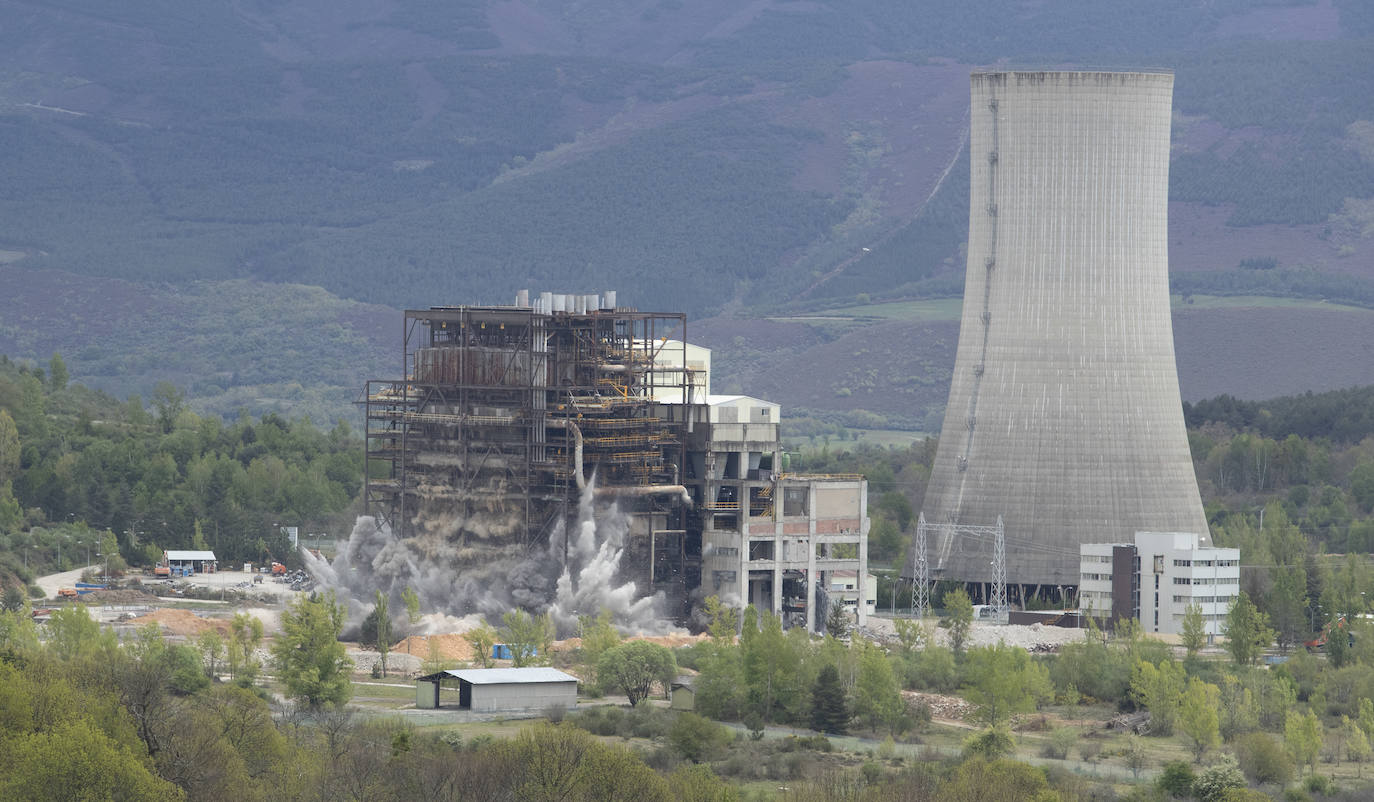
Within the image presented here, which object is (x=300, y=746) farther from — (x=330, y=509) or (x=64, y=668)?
(x=330, y=509)

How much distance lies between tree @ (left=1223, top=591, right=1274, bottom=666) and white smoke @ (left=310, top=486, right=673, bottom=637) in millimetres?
17816

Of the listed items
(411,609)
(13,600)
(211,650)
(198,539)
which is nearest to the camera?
(211,650)

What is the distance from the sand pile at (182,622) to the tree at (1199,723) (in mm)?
28558

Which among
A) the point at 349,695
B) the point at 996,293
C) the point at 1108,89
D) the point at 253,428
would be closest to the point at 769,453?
the point at 996,293

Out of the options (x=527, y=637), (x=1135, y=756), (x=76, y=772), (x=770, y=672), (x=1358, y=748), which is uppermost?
(x=527, y=637)

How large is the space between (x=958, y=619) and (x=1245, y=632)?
31.5 ft

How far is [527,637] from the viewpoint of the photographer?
7925 centimetres

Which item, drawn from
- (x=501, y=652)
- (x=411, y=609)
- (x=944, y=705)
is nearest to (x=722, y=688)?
(x=944, y=705)

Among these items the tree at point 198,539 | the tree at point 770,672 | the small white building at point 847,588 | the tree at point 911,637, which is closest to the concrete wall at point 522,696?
the tree at point 770,672

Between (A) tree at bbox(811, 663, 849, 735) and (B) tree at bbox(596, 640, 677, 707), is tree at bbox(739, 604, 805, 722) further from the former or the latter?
(B) tree at bbox(596, 640, 677, 707)

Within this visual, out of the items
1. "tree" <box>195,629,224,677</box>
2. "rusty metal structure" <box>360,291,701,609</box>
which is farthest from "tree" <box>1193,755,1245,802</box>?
"rusty metal structure" <box>360,291,701,609</box>

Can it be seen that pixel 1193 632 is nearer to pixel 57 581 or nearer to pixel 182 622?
pixel 182 622

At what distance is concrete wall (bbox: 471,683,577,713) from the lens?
227ft

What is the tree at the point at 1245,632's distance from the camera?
83938 millimetres
